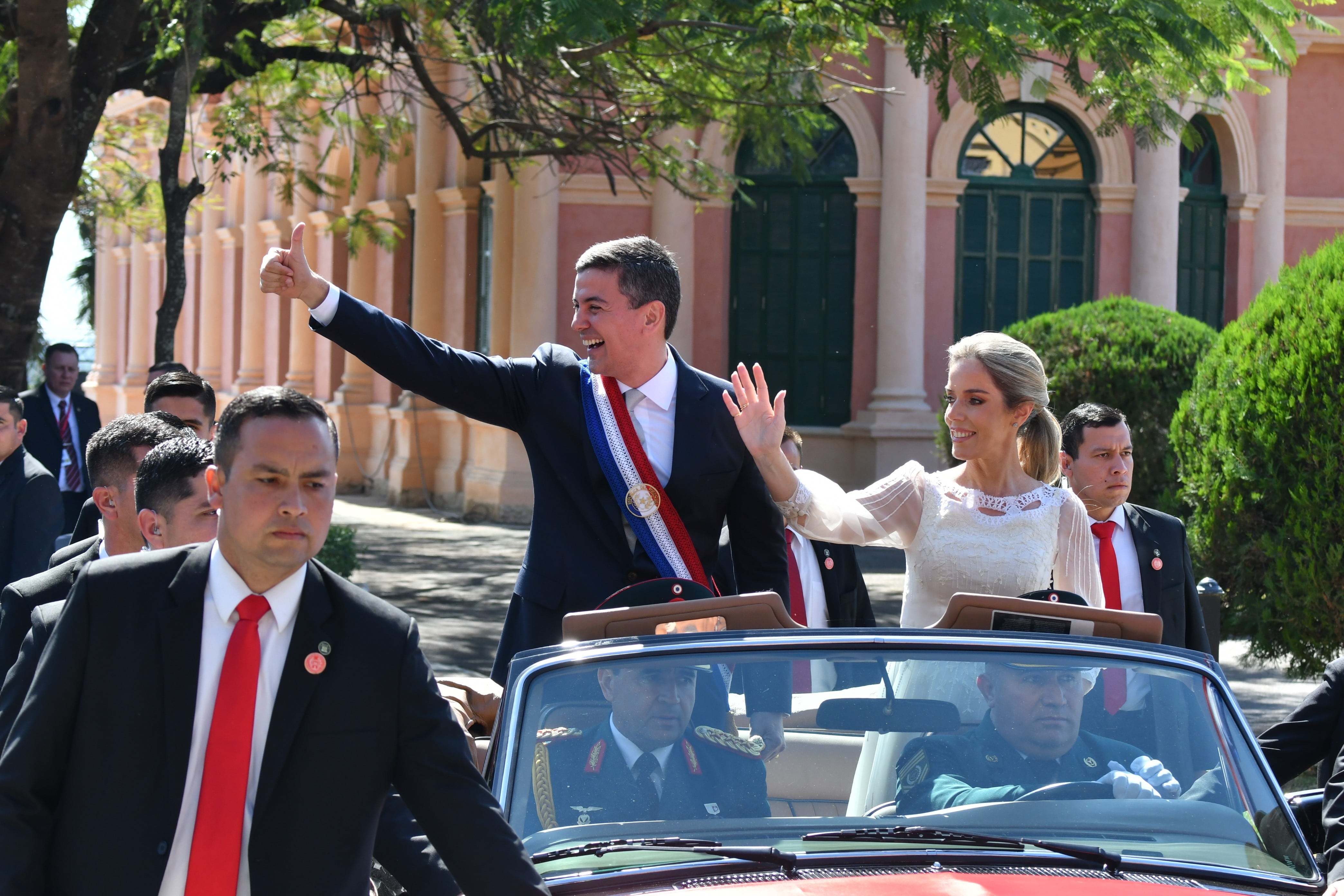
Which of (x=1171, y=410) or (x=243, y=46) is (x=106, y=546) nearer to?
(x=243, y=46)

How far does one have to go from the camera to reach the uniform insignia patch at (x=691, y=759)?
114 inches

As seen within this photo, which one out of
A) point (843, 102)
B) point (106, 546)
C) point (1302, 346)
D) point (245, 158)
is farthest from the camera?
point (843, 102)

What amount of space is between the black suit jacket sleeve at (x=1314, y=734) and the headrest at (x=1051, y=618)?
0.85 metres

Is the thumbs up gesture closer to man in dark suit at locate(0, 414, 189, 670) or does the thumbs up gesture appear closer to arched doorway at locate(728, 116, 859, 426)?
man in dark suit at locate(0, 414, 189, 670)

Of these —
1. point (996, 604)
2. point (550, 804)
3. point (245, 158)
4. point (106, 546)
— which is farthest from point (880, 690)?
point (245, 158)

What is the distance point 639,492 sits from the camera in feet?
13.0

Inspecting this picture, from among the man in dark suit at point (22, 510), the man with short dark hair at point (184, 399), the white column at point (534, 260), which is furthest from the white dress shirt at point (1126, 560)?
the white column at point (534, 260)

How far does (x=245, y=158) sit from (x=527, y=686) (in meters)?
9.70

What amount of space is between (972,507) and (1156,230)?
14.7 metres

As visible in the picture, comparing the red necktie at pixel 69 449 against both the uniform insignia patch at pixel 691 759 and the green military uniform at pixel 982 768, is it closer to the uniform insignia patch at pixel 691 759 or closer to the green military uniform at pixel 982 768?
the uniform insignia patch at pixel 691 759

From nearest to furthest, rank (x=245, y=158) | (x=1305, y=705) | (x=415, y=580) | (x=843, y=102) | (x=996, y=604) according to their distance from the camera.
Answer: (x=996, y=604) → (x=1305, y=705) → (x=245, y=158) → (x=415, y=580) → (x=843, y=102)

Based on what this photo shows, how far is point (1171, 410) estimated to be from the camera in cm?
1198

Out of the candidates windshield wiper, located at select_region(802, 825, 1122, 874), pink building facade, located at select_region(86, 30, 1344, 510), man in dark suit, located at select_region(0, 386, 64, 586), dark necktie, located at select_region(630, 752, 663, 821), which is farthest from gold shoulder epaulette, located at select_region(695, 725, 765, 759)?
pink building facade, located at select_region(86, 30, 1344, 510)

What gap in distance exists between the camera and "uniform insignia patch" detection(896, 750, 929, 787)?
2932 millimetres
